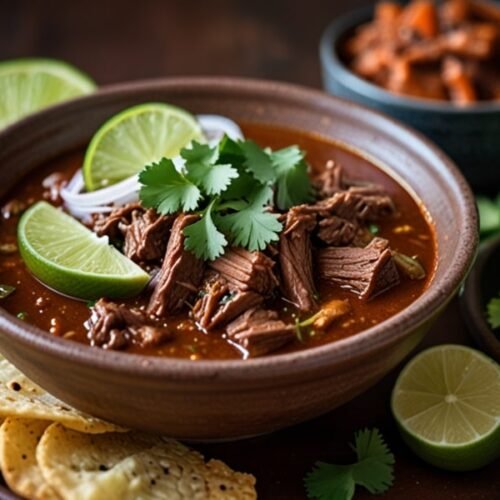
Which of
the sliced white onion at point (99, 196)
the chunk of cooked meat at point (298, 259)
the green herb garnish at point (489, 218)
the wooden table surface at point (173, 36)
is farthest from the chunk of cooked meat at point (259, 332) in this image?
the wooden table surface at point (173, 36)

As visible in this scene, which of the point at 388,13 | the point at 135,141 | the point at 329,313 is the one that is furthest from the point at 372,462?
the point at 388,13

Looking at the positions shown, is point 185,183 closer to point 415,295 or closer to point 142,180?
point 142,180

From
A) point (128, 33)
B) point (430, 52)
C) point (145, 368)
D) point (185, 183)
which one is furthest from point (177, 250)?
point (128, 33)

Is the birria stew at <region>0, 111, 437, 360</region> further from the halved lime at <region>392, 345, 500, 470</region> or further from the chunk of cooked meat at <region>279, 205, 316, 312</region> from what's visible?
the halved lime at <region>392, 345, 500, 470</region>

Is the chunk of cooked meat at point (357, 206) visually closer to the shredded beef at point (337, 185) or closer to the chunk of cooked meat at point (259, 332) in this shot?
the shredded beef at point (337, 185)

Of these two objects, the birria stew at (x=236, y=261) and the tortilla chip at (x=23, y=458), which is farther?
the birria stew at (x=236, y=261)
